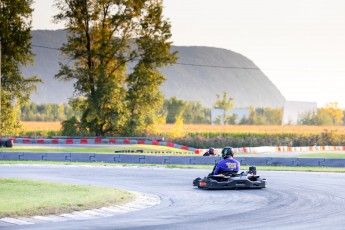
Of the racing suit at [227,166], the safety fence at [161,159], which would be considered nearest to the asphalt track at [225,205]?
the racing suit at [227,166]

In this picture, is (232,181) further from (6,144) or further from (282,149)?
(282,149)

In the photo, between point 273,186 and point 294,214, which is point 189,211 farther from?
point 273,186

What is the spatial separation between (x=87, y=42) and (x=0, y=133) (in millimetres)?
9752

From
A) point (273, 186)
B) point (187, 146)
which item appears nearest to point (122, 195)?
point (273, 186)

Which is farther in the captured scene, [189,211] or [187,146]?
[187,146]

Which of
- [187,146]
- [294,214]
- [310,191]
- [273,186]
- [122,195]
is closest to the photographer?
[294,214]

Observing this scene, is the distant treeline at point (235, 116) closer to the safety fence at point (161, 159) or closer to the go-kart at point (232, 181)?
the safety fence at point (161, 159)

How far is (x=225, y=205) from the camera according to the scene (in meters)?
17.7

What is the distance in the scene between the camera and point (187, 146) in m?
60.1

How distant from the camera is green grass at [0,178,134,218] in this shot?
15.9m

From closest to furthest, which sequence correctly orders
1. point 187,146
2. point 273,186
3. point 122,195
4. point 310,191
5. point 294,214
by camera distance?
point 294,214 < point 122,195 < point 310,191 < point 273,186 < point 187,146

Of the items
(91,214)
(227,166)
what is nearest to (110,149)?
(227,166)

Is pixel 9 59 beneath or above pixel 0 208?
above

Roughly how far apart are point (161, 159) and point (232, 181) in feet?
58.1
